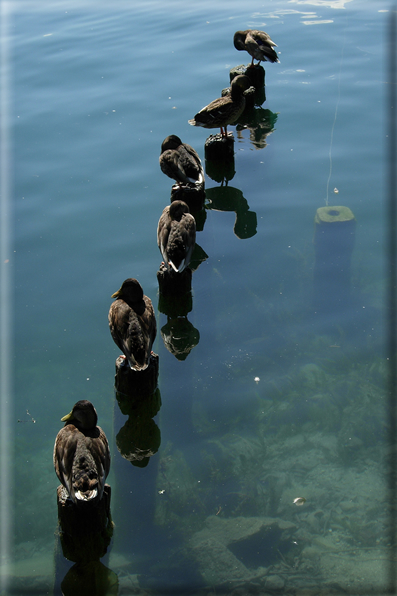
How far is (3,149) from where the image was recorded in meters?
8.51

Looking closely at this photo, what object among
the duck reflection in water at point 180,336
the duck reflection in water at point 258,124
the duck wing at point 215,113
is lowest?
the duck reflection in water at point 180,336

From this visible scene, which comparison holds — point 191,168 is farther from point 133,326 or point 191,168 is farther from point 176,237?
point 133,326

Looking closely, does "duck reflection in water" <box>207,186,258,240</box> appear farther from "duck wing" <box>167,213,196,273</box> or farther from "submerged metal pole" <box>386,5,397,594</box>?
"submerged metal pole" <box>386,5,397,594</box>

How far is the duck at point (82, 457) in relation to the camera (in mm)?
3264

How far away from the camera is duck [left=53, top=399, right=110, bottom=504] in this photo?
3264 mm

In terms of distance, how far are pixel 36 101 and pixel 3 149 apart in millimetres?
2054

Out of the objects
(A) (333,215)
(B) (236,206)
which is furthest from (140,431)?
(B) (236,206)

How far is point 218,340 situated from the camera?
496 centimetres

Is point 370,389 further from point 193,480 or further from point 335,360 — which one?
point 193,480

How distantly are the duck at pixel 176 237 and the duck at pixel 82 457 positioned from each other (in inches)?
73.2

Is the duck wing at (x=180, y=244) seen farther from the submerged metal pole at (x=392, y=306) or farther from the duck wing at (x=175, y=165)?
the submerged metal pole at (x=392, y=306)

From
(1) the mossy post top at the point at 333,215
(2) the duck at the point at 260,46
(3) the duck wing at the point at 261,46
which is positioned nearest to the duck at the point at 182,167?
(1) the mossy post top at the point at 333,215

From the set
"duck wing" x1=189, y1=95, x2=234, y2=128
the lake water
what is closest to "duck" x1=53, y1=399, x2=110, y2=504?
the lake water

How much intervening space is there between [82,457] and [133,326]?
3.98 feet
